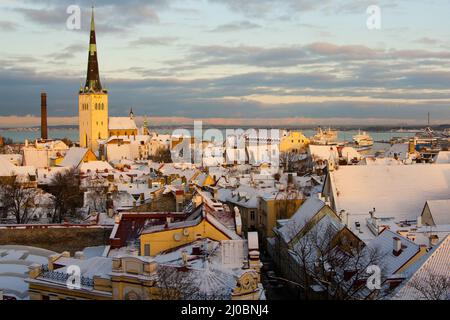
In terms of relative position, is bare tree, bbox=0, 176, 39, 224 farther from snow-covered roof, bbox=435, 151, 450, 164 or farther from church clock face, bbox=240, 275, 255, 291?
snow-covered roof, bbox=435, 151, 450, 164

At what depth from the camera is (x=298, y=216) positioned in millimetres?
30969

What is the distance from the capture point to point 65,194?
4794cm

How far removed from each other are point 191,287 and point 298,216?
16.0 metres

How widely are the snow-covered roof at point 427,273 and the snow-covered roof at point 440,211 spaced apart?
1323cm

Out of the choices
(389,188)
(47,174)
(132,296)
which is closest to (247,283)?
(132,296)

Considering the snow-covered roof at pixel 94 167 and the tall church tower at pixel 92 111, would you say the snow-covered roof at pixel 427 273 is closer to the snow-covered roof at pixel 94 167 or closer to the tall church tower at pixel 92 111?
the snow-covered roof at pixel 94 167

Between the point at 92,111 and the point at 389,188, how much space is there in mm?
86387

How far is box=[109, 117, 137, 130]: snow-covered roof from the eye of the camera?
4892 inches

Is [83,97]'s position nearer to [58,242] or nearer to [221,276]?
[58,242]

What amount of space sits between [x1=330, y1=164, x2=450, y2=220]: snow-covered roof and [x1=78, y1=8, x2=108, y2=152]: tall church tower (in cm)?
8242

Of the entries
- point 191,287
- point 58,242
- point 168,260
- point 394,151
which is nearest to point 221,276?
point 191,287

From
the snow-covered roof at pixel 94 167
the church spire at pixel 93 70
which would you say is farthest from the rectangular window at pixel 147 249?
the church spire at pixel 93 70

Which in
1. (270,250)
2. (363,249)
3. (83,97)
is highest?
(83,97)

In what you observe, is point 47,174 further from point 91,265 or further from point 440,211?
point 91,265
